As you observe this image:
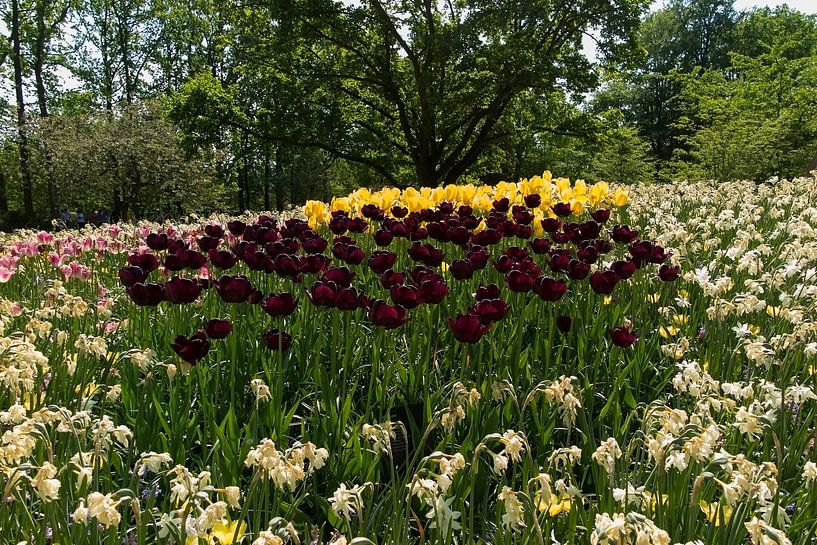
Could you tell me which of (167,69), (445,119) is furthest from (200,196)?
(167,69)

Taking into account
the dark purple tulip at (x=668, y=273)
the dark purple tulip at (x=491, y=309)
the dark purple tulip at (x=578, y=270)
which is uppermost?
the dark purple tulip at (x=578, y=270)

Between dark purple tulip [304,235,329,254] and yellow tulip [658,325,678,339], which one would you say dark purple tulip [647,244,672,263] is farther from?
dark purple tulip [304,235,329,254]

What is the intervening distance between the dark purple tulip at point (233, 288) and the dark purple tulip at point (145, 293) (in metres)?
0.24

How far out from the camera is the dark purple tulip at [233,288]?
2775 mm

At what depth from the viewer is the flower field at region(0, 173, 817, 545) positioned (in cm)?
145

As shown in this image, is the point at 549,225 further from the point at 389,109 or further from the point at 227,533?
the point at 389,109

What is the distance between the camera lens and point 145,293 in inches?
104

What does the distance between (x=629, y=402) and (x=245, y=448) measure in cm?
159

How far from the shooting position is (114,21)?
37750mm

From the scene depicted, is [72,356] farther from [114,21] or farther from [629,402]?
[114,21]

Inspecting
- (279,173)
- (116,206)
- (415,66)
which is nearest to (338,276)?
(415,66)

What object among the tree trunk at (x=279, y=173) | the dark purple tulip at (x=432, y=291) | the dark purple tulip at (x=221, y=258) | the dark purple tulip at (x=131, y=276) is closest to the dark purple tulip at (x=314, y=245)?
the dark purple tulip at (x=221, y=258)

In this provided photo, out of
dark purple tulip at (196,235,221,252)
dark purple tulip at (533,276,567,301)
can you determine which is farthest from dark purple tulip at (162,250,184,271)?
dark purple tulip at (533,276,567,301)

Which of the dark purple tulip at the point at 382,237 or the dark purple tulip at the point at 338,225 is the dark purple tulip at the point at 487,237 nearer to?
the dark purple tulip at the point at 382,237
